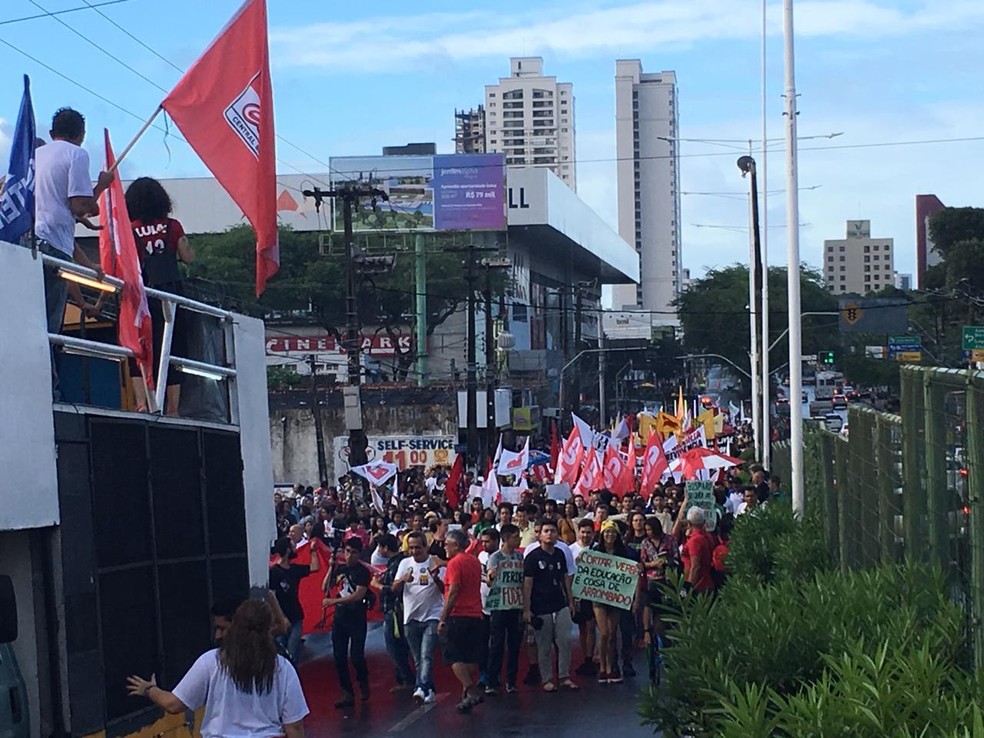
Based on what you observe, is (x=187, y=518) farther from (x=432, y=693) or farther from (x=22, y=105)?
(x=432, y=693)

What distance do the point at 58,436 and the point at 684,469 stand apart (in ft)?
76.6

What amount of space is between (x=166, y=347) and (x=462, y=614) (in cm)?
668

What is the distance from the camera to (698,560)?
15484 millimetres

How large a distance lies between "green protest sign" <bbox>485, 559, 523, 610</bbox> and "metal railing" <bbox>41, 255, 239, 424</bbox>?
6.49 metres

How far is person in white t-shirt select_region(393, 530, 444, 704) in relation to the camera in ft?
49.0

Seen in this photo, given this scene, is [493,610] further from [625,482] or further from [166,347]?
[625,482]

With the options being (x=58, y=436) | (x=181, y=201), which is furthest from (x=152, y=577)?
(x=181, y=201)

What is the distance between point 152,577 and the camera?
7.85 metres

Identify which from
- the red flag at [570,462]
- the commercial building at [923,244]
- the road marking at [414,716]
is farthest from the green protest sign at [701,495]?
the commercial building at [923,244]

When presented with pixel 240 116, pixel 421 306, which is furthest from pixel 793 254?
pixel 421 306

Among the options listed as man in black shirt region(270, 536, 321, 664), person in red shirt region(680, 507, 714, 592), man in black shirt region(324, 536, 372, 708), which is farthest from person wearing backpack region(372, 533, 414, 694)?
person in red shirt region(680, 507, 714, 592)

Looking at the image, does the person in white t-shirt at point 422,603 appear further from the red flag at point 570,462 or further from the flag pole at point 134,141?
the red flag at point 570,462

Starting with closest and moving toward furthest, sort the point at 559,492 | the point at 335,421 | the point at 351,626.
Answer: the point at 351,626 < the point at 559,492 < the point at 335,421

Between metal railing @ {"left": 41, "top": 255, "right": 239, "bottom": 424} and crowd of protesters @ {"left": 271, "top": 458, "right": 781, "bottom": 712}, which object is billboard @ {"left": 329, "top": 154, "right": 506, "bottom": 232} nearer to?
crowd of protesters @ {"left": 271, "top": 458, "right": 781, "bottom": 712}
